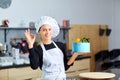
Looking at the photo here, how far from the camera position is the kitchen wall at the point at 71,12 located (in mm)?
3582

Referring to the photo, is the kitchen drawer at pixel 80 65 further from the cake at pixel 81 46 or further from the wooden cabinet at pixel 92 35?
the cake at pixel 81 46

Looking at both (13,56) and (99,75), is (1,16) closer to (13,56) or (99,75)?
(13,56)

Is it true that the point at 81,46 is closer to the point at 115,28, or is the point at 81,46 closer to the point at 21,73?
the point at 21,73

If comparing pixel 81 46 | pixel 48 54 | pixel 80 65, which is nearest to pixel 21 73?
pixel 80 65

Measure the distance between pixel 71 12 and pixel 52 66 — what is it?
273 centimetres

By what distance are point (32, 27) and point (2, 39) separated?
0.49 m

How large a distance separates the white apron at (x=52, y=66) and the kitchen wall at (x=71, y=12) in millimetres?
1895

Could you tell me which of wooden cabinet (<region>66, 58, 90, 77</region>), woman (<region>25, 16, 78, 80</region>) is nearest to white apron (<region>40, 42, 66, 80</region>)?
woman (<region>25, 16, 78, 80</region>)

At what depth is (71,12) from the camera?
4.32m

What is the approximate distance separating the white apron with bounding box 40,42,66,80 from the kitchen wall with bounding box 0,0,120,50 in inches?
74.6

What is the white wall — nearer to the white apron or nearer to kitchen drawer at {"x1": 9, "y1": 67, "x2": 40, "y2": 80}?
kitchen drawer at {"x1": 9, "y1": 67, "x2": 40, "y2": 80}

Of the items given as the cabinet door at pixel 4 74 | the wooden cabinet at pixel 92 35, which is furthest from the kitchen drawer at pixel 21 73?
the wooden cabinet at pixel 92 35

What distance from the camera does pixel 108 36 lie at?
5.03 meters

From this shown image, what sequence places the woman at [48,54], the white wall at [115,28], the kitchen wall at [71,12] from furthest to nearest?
the white wall at [115,28]
the kitchen wall at [71,12]
the woman at [48,54]
